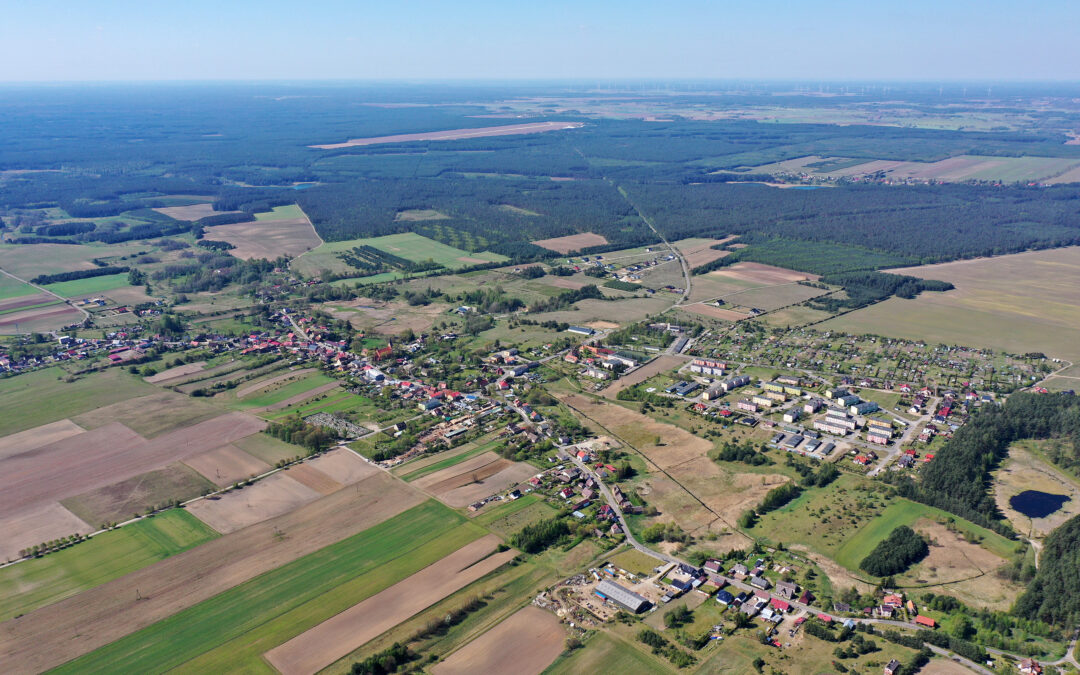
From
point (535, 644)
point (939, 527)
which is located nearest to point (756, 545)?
point (939, 527)

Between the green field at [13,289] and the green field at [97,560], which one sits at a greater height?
the green field at [97,560]

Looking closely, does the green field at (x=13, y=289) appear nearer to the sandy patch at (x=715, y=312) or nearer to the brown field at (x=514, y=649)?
the sandy patch at (x=715, y=312)

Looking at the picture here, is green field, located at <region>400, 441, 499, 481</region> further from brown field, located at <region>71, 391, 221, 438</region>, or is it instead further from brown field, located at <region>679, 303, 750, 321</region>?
brown field, located at <region>679, 303, 750, 321</region>

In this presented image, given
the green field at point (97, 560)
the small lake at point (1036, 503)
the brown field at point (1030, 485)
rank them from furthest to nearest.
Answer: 1. the small lake at point (1036, 503)
2. the brown field at point (1030, 485)
3. the green field at point (97, 560)

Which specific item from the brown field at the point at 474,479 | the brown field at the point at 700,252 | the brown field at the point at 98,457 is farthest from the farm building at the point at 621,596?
the brown field at the point at 700,252

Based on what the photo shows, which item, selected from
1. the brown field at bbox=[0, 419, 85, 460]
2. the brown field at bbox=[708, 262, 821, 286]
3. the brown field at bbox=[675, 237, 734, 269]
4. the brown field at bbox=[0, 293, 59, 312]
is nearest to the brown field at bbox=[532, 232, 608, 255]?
the brown field at bbox=[675, 237, 734, 269]
